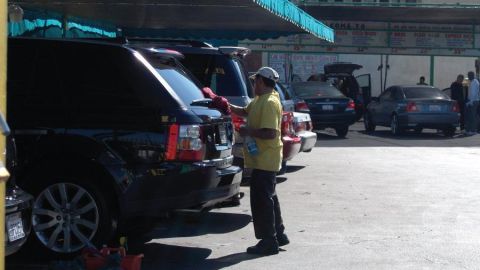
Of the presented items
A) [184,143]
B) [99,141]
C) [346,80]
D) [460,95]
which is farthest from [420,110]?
[99,141]

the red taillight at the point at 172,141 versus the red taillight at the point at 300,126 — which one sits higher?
the red taillight at the point at 172,141

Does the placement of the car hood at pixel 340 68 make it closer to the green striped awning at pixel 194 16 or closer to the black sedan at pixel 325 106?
the black sedan at pixel 325 106

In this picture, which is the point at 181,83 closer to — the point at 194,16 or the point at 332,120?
the point at 194,16

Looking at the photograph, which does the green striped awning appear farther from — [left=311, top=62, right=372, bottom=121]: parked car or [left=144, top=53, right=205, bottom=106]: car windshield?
[left=311, top=62, right=372, bottom=121]: parked car

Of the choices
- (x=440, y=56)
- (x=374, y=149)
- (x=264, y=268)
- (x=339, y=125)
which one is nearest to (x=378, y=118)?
(x=339, y=125)

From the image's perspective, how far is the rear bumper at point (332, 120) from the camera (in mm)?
22500

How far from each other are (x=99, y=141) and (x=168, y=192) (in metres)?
0.76

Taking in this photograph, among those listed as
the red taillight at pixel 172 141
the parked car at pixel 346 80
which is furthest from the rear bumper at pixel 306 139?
the parked car at pixel 346 80

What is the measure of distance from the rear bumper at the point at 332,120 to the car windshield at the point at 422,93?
7.79 ft

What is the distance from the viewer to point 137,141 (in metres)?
7.50

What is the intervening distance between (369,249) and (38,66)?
3709 mm

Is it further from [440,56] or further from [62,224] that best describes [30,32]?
[440,56]

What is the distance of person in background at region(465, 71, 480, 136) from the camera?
2562cm

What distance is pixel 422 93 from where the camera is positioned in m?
24.3
